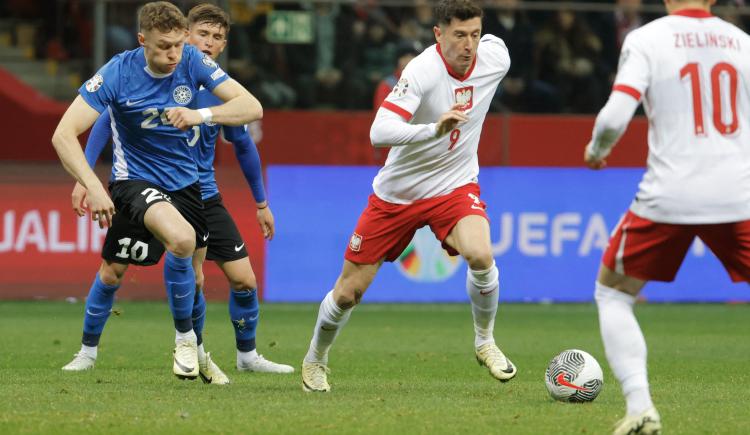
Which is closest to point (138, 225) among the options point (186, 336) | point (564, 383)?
point (186, 336)

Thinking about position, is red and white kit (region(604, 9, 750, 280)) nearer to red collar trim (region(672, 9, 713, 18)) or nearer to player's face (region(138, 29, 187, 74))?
red collar trim (region(672, 9, 713, 18))

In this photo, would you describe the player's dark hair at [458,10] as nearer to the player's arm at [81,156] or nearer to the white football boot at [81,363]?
the player's arm at [81,156]

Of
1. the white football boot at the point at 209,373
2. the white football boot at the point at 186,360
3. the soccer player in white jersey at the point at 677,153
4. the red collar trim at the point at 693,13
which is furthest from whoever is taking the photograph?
the white football boot at the point at 209,373

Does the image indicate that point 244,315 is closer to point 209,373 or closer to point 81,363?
point 209,373

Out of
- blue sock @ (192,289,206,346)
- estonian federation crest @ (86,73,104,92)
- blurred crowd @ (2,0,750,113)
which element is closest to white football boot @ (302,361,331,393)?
blue sock @ (192,289,206,346)

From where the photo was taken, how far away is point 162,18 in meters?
8.32

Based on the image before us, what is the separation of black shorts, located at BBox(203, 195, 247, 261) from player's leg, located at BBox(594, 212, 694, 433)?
3663mm

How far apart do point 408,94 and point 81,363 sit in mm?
3192

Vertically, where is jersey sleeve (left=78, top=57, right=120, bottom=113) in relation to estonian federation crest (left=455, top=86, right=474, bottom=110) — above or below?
below

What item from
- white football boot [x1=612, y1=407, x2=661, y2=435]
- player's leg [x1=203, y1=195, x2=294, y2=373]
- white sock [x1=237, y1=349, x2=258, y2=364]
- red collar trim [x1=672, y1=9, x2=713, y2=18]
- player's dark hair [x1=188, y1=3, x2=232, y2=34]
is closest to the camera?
white football boot [x1=612, y1=407, x2=661, y2=435]

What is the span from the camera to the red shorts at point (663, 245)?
21.0 ft

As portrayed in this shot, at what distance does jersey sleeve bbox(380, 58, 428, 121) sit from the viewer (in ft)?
26.8

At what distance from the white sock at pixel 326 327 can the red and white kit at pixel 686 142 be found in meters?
2.46

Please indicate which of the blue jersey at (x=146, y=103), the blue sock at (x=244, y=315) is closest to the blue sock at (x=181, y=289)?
the blue jersey at (x=146, y=103)
